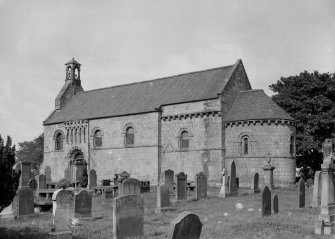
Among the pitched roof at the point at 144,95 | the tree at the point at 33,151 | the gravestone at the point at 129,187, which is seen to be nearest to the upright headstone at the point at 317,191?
the gravestone at the point at 129,187

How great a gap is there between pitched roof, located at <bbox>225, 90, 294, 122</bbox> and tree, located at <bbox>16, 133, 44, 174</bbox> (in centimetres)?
4261

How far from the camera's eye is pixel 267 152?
30.1 meters

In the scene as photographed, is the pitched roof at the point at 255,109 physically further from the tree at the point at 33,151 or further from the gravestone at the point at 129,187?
the tree at the point at 33,151

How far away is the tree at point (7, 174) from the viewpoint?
39.8 ft

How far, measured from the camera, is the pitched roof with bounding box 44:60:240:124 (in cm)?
3372

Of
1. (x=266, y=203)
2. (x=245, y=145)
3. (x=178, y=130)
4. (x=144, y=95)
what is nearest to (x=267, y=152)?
(x=245, y=145)

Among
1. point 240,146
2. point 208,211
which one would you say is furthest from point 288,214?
point 240,146

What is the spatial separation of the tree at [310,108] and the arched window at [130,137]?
13962 millimetres

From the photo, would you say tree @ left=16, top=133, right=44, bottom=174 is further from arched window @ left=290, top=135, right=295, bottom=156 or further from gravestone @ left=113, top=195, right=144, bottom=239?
gravestone @ left=113, top=195, right=144, bottom=239

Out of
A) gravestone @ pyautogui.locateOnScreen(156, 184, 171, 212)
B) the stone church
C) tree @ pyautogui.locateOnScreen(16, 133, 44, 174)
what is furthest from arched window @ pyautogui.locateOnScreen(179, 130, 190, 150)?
tree @ pyautogui.locateOnScreen(16, 133, 44, 174)

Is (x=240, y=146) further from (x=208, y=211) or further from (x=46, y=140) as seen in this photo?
(x=46, y=140)

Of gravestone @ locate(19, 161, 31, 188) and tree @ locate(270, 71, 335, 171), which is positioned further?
tree @ locate(270, 71, 335, 171)

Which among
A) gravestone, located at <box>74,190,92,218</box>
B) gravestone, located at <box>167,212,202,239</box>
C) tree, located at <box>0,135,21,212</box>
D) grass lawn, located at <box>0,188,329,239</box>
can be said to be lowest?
grass lawn, located at <box>0,188,329,239</box>

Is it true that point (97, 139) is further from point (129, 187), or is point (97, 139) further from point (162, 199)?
point (162, 199)
